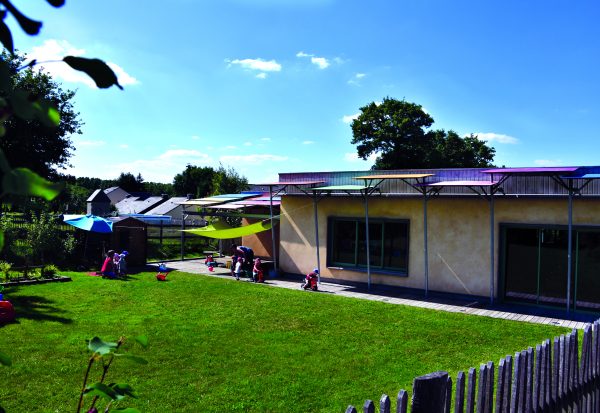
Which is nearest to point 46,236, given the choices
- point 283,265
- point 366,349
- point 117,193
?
point 283,265

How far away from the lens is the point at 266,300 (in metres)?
12.2

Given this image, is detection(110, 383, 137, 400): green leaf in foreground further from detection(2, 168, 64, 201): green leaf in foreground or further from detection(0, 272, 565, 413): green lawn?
detection(0, 272, 565, 413): green lawn

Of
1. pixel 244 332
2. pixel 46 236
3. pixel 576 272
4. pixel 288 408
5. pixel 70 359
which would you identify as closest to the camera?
pixel 288 408

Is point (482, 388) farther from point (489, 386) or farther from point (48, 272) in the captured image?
point (48, 272)

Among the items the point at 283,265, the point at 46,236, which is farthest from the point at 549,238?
the point at 46,236

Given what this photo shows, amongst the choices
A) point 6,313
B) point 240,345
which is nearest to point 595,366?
point 240,345

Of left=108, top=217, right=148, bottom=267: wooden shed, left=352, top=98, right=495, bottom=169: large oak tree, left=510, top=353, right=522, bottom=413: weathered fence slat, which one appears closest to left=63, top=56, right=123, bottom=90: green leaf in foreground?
left=510, top=353, right=522, bottom=413: weathered fence slat

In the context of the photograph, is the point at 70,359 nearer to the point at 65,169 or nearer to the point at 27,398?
the point at 27,398

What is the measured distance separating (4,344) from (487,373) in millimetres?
7934

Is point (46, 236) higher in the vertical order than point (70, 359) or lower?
higher

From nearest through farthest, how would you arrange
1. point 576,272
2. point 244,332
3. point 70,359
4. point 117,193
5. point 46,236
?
point 70,359, point 244,332, point 576,272, point 46,236, point 117,193

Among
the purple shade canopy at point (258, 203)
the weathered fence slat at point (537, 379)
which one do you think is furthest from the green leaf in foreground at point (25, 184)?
the purple shade canopy at point (258, 203)

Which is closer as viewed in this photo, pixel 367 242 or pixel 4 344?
pixel 4 344

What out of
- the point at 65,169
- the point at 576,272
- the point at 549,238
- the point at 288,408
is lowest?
the point at 288,408
